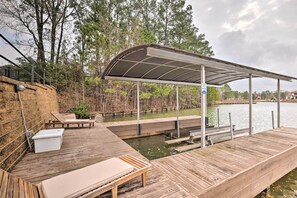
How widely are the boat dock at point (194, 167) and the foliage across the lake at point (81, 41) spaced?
960 centimetres

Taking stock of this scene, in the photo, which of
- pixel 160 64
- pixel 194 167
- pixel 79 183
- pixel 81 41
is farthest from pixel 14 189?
pixel 81 41

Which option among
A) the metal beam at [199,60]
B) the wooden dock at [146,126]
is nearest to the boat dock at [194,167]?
the metal beam at [199,60]

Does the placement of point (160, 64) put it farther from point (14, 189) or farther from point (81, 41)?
point (81, 41)

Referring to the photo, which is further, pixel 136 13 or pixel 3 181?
pixel 136 13

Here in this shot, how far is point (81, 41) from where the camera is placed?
14266 mm

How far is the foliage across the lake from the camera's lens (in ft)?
37.4

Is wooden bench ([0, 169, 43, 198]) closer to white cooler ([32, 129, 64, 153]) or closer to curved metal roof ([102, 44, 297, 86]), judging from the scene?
white cooler ([32, 129, 64, 153])

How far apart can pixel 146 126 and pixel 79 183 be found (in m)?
5.96

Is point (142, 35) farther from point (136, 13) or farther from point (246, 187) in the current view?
point (246, 187)

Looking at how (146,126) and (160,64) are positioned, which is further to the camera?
(146,126)

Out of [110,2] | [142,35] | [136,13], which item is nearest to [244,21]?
[142,35]

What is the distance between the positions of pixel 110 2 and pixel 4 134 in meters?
18.2

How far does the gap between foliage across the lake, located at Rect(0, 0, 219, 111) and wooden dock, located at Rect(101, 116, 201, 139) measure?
637 centimetres

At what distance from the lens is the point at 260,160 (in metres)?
3.07
